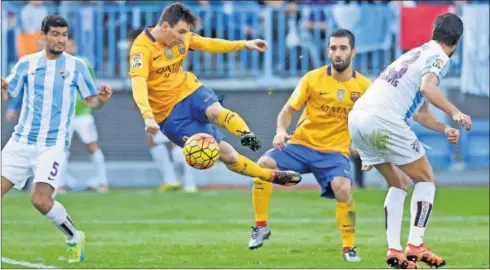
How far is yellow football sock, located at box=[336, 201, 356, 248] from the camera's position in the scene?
41.9 ft

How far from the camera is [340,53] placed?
12922 millimetres

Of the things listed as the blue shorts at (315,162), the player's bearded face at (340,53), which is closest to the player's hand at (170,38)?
the player's bearded face at (340,53)

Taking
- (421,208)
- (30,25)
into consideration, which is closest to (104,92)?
(421,208)

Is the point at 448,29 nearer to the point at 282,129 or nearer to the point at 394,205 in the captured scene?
the point at 394,205

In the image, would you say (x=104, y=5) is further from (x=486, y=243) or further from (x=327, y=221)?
(x=486, y=243)

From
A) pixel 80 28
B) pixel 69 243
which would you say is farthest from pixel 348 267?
pixel 80 28

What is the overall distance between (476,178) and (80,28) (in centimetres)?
715

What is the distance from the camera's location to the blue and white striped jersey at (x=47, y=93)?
1262 cm

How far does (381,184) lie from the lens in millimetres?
22406

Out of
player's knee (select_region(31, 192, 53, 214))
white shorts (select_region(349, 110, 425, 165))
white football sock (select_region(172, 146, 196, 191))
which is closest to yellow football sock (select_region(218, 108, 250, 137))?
white shorts (select_region(349, 110, 425, 165))

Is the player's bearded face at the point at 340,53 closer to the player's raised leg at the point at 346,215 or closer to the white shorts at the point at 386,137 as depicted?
the player's raised leg at the point at 346,215

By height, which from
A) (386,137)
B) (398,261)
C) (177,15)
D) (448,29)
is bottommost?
(398,261)

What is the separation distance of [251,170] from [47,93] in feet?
6.59

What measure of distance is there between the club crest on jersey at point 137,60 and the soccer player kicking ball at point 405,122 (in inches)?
80.2
